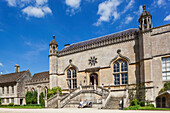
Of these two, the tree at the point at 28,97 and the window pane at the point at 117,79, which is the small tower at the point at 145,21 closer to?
the window pane at the point at 117,79

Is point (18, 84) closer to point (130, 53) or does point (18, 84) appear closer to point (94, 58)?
point (94, 58)

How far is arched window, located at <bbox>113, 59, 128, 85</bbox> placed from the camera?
2384 cm

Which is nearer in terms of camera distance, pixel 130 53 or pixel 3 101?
pixel 130 53

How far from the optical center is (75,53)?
1167 inches

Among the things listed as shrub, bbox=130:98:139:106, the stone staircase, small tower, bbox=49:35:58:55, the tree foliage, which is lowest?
the tree foliage

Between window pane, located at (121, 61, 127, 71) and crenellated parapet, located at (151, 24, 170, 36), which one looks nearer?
crenellated parapet, located at (151, 24, 170, 36)

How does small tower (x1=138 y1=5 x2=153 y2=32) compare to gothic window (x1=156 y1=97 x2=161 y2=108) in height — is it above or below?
above

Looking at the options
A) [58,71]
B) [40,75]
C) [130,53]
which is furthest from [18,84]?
[130,53]

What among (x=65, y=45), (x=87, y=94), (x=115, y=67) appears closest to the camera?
(x=87, y=94)

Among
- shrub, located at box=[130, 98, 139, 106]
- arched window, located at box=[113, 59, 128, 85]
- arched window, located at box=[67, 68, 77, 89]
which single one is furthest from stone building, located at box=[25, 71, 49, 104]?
shrub, located at box=[130, 98, 139, 106]

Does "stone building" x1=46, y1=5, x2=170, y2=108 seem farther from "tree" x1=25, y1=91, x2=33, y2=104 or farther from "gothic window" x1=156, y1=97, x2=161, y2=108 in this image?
"tree" x1=25, y1=91, x2=33, y2=104

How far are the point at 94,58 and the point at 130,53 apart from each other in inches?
246

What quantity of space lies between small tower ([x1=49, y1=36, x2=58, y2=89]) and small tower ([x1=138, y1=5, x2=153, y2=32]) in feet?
55.6

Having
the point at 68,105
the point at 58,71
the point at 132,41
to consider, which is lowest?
the point at 68,105
